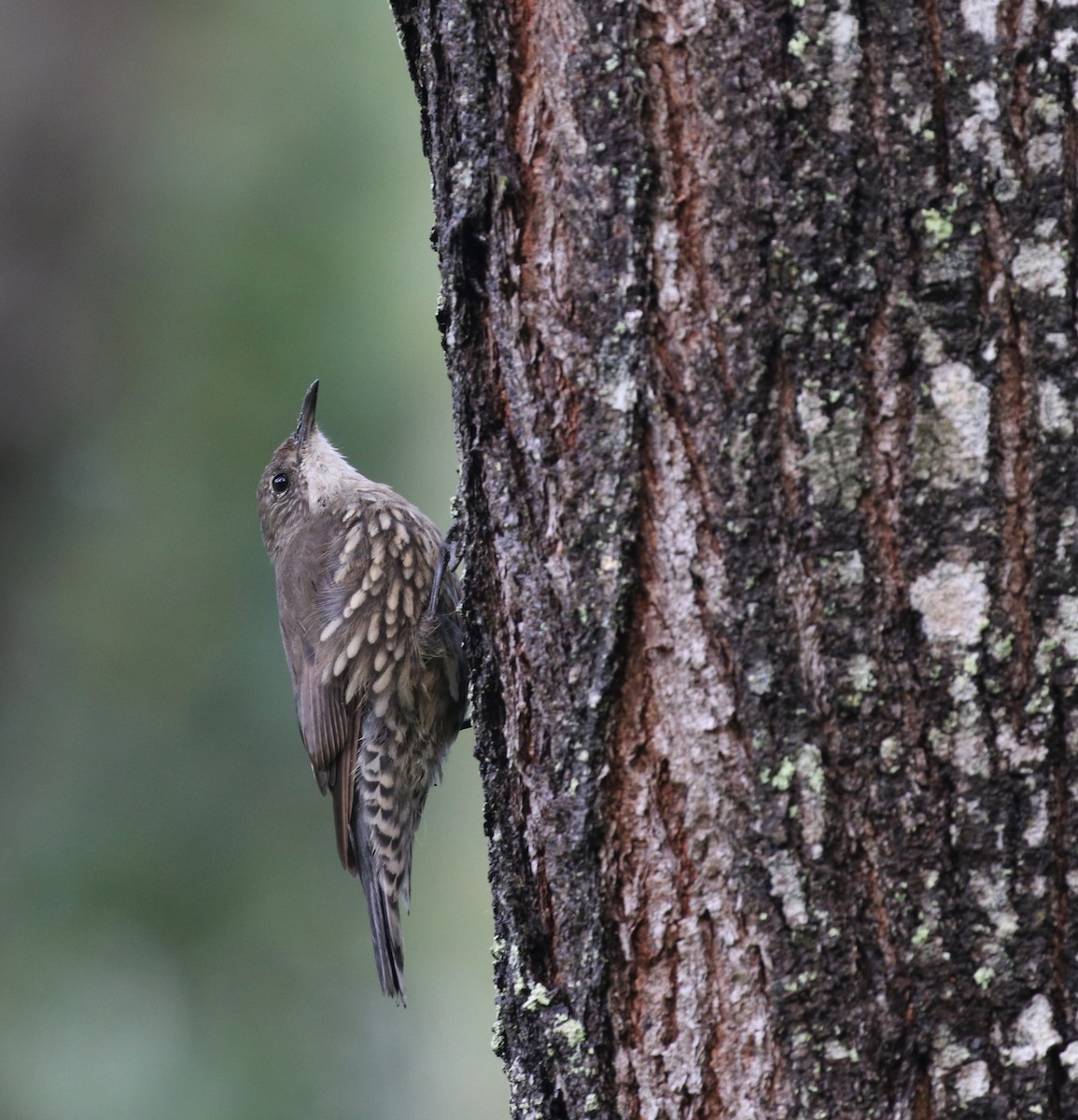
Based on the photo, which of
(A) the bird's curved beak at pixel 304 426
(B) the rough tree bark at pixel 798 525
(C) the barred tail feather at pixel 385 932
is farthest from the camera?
(A) the bird's curved beak at pixel 304 426

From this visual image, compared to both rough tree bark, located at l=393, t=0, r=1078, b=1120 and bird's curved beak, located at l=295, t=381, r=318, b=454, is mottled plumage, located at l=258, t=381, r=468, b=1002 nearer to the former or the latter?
bird's curved beak, located at l=295, t=381, r=318, b=454

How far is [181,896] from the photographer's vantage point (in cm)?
507

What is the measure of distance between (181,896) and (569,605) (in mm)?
3882

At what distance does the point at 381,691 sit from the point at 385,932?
2.20ft

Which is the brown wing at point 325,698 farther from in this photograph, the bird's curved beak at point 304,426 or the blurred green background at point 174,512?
the blurred green background at point 174,512

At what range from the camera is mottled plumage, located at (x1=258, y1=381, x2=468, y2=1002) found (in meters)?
3.62

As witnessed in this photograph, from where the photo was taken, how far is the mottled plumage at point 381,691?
3.62 metres

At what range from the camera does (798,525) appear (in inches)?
59.5

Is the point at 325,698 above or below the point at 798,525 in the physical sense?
below

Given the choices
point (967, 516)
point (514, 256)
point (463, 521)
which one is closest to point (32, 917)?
point (463, 521)

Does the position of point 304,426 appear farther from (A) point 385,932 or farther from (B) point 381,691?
(A) point 385,932

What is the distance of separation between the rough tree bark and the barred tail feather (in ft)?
6.44

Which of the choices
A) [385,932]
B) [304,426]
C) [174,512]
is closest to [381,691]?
[385,932]

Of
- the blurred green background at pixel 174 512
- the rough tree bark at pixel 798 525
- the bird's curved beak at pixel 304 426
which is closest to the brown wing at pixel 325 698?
the bird's curved beak at pixel 304 426
